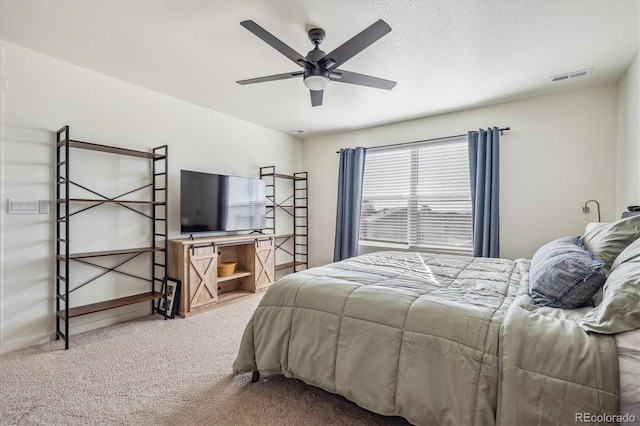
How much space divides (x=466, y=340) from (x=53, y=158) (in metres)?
3.54

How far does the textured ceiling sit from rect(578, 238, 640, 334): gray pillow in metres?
1.75

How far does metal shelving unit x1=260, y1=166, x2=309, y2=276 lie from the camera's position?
16.0ft

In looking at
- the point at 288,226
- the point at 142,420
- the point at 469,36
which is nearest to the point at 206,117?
the point at 288,226

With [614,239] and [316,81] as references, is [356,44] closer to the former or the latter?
[316,81]

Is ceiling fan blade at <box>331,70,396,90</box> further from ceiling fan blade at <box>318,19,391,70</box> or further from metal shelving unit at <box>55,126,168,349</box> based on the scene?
metal shelving unit at <box>55,126,168,349</box>

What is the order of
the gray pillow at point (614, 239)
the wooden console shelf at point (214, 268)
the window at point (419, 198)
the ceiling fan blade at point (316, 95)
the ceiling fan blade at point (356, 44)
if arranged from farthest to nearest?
1. the window at point (419, 198)
2. the wooden console shelf at point (214, 268)
3. the ceiling fan blade at point (316, 95)
4. the ceiling fan blade at point (356, 44)
5. the gray pillow at point (614, 239)

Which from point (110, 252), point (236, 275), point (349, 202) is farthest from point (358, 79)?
point (236, 275)

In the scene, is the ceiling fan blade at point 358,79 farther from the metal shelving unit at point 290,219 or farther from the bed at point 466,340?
the metal shelving unit at point 290,219

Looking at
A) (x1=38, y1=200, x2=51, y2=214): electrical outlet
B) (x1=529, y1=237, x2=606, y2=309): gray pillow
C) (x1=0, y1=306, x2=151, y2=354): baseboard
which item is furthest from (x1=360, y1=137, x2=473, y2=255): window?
(x1=38, y1=200, x2=51, y2=214): electrical outlet

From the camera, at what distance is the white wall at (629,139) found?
2.54 m

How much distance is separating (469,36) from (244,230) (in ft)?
10.9

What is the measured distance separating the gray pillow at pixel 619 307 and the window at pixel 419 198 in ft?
8.98

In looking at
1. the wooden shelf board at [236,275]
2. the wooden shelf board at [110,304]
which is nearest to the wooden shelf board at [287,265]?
the wooden shelf board at [236,275]

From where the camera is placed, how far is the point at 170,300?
3301 millimetres
